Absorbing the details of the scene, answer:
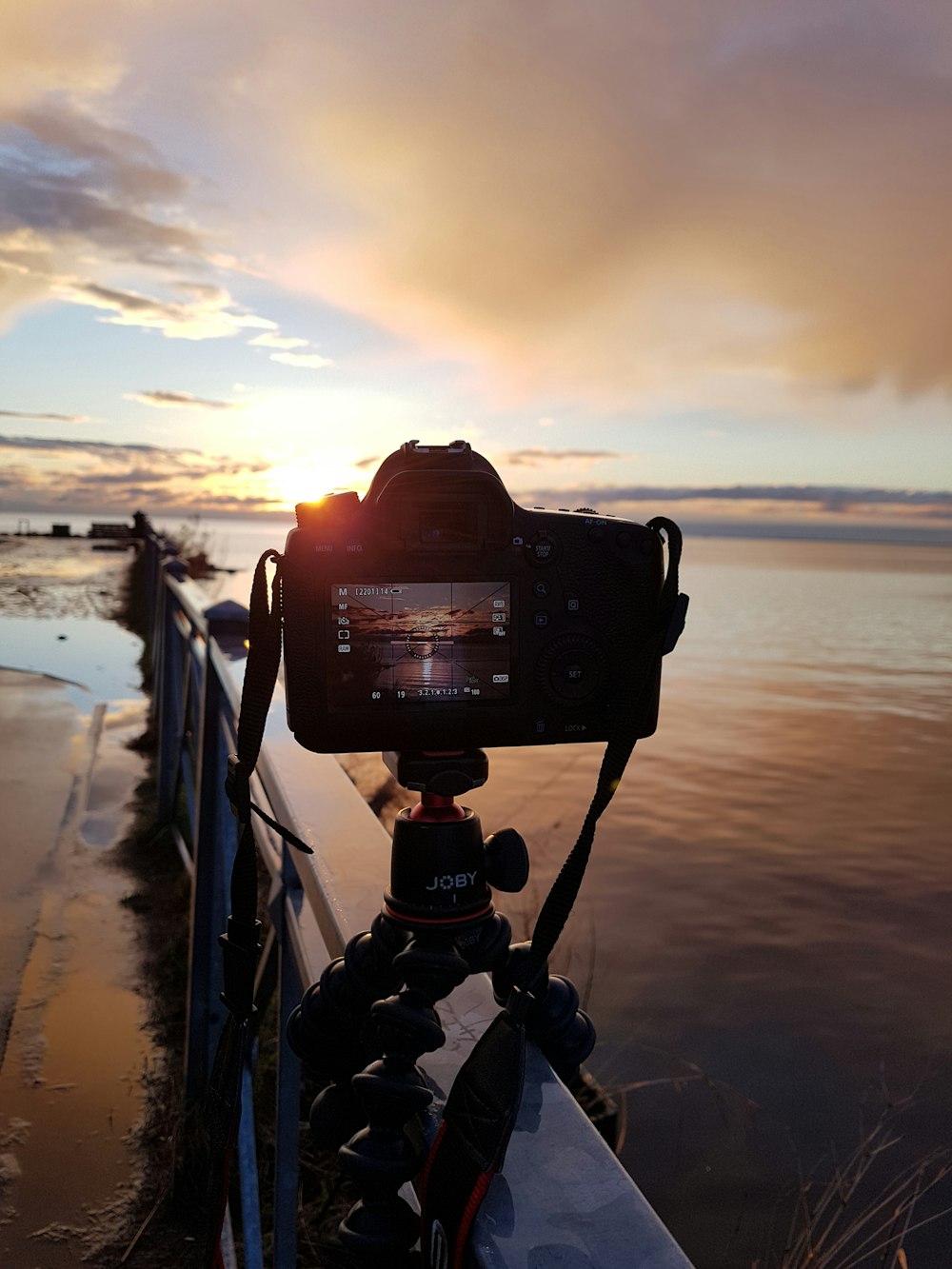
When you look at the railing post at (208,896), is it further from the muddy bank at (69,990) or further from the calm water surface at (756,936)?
the calm water surface at (756,936)

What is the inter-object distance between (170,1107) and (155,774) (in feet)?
10.7

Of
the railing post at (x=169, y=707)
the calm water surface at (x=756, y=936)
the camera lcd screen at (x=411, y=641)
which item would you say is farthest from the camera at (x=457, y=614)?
the railing post at (x=169, y=707)

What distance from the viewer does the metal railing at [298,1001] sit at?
2.28ft

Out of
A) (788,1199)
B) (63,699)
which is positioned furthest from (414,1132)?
(63,699)

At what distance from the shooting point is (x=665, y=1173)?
4.40 meters

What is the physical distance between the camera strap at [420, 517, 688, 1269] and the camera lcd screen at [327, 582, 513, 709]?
21 cm

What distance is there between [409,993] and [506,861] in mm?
176

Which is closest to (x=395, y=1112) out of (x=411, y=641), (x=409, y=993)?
(x=409, y=993)

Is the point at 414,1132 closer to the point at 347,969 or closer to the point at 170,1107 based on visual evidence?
the point at 347,969

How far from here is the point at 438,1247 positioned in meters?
0.78

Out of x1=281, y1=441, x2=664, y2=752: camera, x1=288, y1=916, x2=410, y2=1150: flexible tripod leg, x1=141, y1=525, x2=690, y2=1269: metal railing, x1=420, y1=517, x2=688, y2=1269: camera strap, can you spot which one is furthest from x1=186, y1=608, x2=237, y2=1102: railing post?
x1=420, y1=517, x2=688, y2=1269: camera strap

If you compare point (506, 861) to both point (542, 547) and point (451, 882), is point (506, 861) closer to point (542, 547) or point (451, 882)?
point (451, 882)

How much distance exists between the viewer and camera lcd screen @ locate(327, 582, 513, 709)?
1011 millimetres

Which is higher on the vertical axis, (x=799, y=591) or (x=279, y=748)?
(x=279, y=748)
